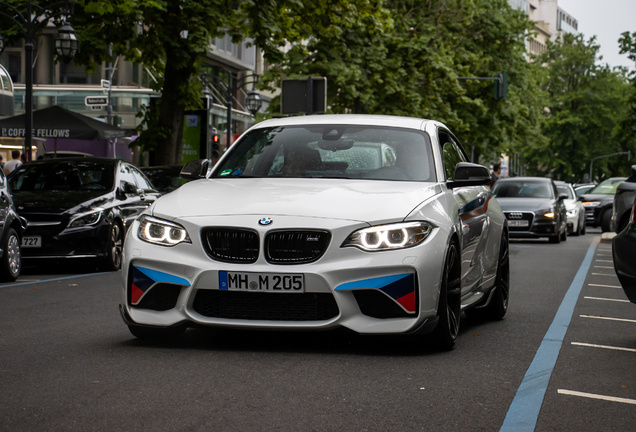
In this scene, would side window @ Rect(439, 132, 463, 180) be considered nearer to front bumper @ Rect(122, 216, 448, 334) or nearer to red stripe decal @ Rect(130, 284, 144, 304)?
front bumper @ Rect(122, 216, 448, 334)

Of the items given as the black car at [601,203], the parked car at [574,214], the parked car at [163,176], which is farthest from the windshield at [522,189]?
the parked car at [163,176]

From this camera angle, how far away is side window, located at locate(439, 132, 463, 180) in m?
7.60

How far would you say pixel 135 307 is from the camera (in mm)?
6430

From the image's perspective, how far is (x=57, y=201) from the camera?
13.5m

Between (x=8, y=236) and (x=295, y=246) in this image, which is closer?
(x=295, y=246)

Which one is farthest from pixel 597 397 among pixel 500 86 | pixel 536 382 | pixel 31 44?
pixel 500 86

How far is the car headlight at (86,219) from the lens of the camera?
13312 mm

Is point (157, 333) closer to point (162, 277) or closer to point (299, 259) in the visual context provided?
point (162, 277)

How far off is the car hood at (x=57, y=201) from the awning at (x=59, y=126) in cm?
691

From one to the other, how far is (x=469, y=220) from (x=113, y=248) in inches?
300

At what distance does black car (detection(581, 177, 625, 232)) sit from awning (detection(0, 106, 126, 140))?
1506cm

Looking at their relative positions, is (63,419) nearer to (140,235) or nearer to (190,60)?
(140,235)

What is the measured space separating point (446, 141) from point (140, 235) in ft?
9.00

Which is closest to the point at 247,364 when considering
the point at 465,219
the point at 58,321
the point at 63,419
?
the point at 63,419
